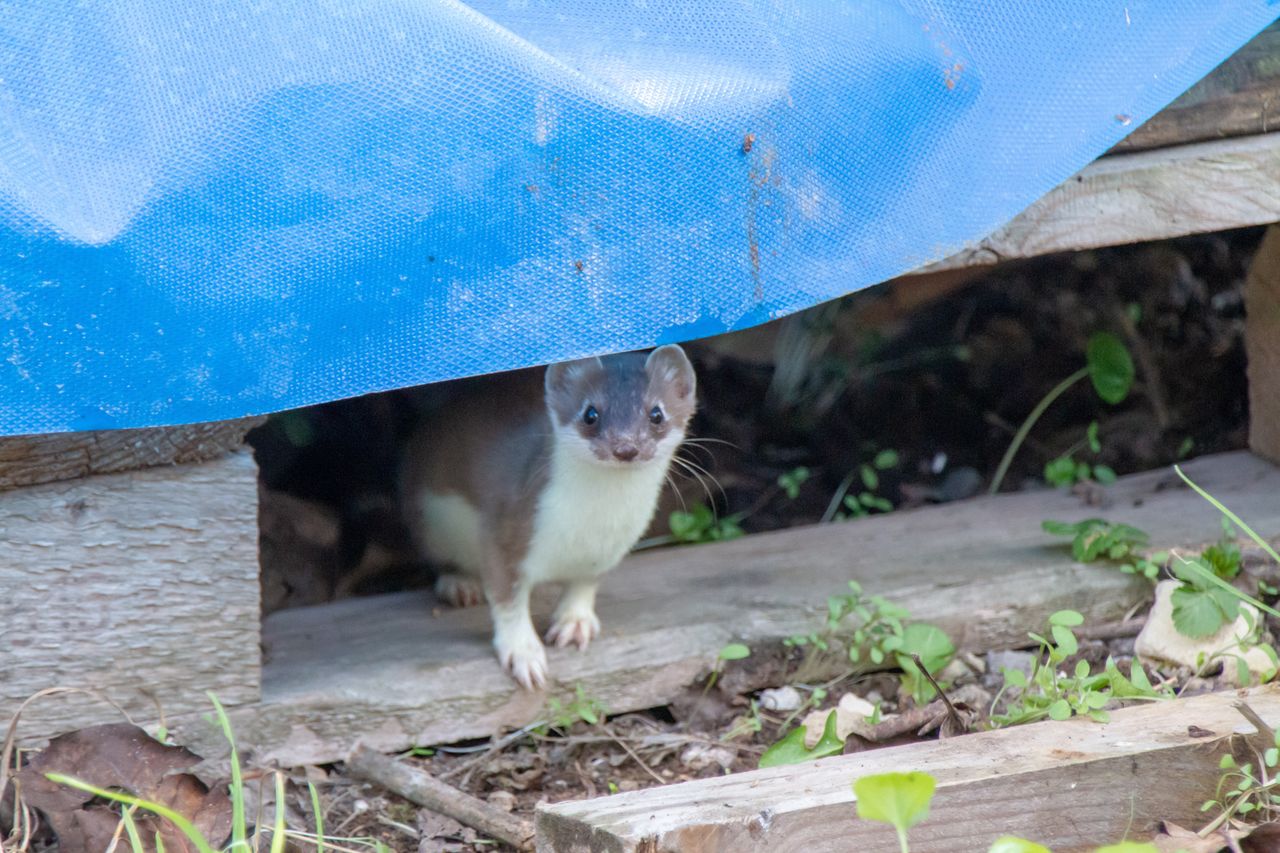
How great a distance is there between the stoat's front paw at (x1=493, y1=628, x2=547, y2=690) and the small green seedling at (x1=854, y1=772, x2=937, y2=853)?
1.56m

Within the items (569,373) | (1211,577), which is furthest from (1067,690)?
(569,373)

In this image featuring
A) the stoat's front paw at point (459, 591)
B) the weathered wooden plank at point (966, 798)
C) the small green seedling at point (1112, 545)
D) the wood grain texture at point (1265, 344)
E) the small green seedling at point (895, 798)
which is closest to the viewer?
the small green seedling at point (895, 798)

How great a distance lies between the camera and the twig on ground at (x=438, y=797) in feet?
7.94

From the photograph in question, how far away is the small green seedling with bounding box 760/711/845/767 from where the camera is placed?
2.51 metres

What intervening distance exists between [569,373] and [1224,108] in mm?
1515

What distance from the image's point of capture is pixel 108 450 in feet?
7.94

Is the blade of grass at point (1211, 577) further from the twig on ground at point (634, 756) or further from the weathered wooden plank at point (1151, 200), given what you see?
the twig on ground at point (634, 756)

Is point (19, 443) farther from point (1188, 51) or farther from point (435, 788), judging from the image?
point (1188, 51)

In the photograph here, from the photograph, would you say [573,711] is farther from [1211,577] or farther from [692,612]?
[1211,577]

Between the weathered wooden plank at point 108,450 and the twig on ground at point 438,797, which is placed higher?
the weathered wooden plank at point 108,450

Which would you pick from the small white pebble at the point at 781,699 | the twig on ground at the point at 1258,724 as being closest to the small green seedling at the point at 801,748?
the small white pebble at the point at 781,699

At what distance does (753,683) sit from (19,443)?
5.22 feet

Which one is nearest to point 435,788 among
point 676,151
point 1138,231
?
point 676,151

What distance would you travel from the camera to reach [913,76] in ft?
7.70
